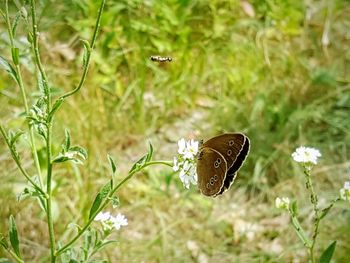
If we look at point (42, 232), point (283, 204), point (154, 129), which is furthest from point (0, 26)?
point (283, 204)

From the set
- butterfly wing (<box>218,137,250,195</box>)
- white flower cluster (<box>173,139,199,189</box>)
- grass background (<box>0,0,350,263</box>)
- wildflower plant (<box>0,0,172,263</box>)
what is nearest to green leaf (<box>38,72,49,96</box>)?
wildflower plant (<box>0,0,172,263</box>)

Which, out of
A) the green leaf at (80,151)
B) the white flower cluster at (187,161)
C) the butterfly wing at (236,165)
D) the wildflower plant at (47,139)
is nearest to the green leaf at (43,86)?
the wildflower plant at (47,139)

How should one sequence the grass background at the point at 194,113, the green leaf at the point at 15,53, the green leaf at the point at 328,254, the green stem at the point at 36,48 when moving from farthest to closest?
the grass background at the point at 194,113, the green leaf at the point at 328,254, the green leaf at the point at 15,53, the green stem at the point at 36,48

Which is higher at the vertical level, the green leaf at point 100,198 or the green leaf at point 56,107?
the green leaf at point 56,107

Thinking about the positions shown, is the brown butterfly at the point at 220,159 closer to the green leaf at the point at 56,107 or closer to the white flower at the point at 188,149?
the white flower at the point at 188,149

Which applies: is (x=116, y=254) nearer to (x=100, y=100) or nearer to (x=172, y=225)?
(x=172, y=225)

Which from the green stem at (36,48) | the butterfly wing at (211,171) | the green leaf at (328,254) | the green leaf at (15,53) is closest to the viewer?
the green stem at (36,48)

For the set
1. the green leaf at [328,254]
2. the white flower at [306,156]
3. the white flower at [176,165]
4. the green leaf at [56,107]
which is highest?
the white flower at [306,156]
